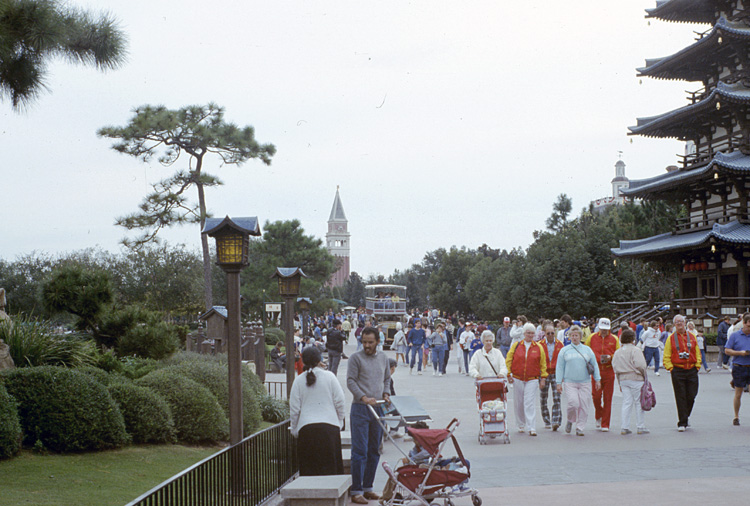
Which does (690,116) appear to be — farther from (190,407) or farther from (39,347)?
(39,347)

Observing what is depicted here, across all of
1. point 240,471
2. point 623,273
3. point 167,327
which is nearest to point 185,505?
point 240,471

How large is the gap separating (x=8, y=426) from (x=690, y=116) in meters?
34.8

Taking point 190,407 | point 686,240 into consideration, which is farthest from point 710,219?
point 190,407

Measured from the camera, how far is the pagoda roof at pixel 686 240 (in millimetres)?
33281

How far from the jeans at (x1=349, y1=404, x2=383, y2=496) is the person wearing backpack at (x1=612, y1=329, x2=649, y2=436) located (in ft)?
18.7

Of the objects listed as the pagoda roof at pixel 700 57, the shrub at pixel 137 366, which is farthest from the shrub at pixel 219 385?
the pagoda roof at pixel 700 57

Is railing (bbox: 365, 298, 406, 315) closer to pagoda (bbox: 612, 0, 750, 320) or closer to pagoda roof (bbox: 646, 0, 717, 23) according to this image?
pagoda (bbox: 612, 0, 750, 320)

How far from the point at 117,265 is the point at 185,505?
172 feet

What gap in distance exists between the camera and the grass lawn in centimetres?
712

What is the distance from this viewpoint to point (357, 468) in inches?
320

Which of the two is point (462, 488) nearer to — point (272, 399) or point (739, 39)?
point (272, 399)

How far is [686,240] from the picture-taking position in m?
36.6

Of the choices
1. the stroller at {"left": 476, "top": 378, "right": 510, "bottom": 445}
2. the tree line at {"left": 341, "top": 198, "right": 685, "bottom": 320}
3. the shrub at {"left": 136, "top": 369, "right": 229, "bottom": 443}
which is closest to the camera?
the shrub at {"left": 136, "top": 369, "right": 229, "bottom": 443}

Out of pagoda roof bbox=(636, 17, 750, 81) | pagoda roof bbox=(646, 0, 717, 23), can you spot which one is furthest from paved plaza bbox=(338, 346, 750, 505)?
pagoda roof bbox=(646, 0, 717, 23)
